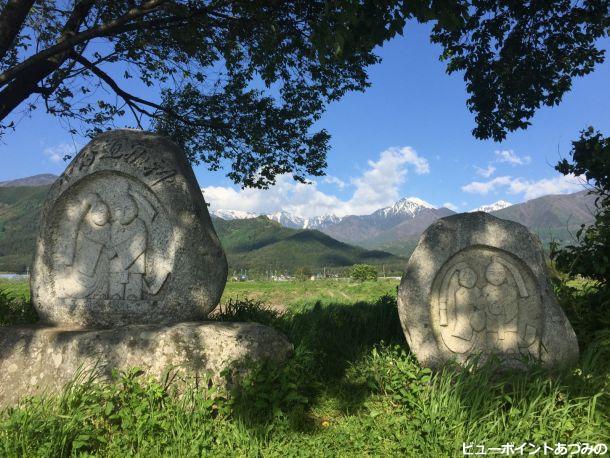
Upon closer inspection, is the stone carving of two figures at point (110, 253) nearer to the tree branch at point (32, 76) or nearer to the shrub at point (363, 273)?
the tree branch at point (32, 76)

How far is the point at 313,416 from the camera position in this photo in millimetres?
4594

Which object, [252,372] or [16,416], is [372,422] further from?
[16,416]

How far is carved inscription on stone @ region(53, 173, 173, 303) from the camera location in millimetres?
5016

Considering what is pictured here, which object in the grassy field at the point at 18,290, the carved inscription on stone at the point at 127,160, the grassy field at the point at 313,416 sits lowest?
the grassy field at the point at 18,290

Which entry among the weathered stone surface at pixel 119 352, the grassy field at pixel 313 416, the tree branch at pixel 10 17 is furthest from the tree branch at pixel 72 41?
the grassy field at pixel 313 416

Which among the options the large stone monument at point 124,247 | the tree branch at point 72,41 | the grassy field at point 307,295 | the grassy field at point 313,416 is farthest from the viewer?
the grassy field at point 307,295

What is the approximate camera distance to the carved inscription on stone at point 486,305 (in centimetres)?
473

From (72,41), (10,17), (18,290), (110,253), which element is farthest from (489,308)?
(18,290)

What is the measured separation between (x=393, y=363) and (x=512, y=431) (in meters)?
1.70

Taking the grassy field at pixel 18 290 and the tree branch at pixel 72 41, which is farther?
the grassy field at pixel 18 290

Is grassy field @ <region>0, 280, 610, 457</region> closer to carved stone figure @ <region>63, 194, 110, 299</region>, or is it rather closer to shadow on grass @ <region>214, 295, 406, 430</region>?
shadow on grass @ <region>214, 295, 406, 430</region>

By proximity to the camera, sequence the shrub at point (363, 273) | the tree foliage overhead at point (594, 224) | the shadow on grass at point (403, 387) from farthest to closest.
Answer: the shrub at point (363, 273) < the tree foliage overhead at point (594, 224) < the shadow on grass at point (403, 387)

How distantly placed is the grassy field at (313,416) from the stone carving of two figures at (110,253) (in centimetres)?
126

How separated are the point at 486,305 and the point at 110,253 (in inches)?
176
